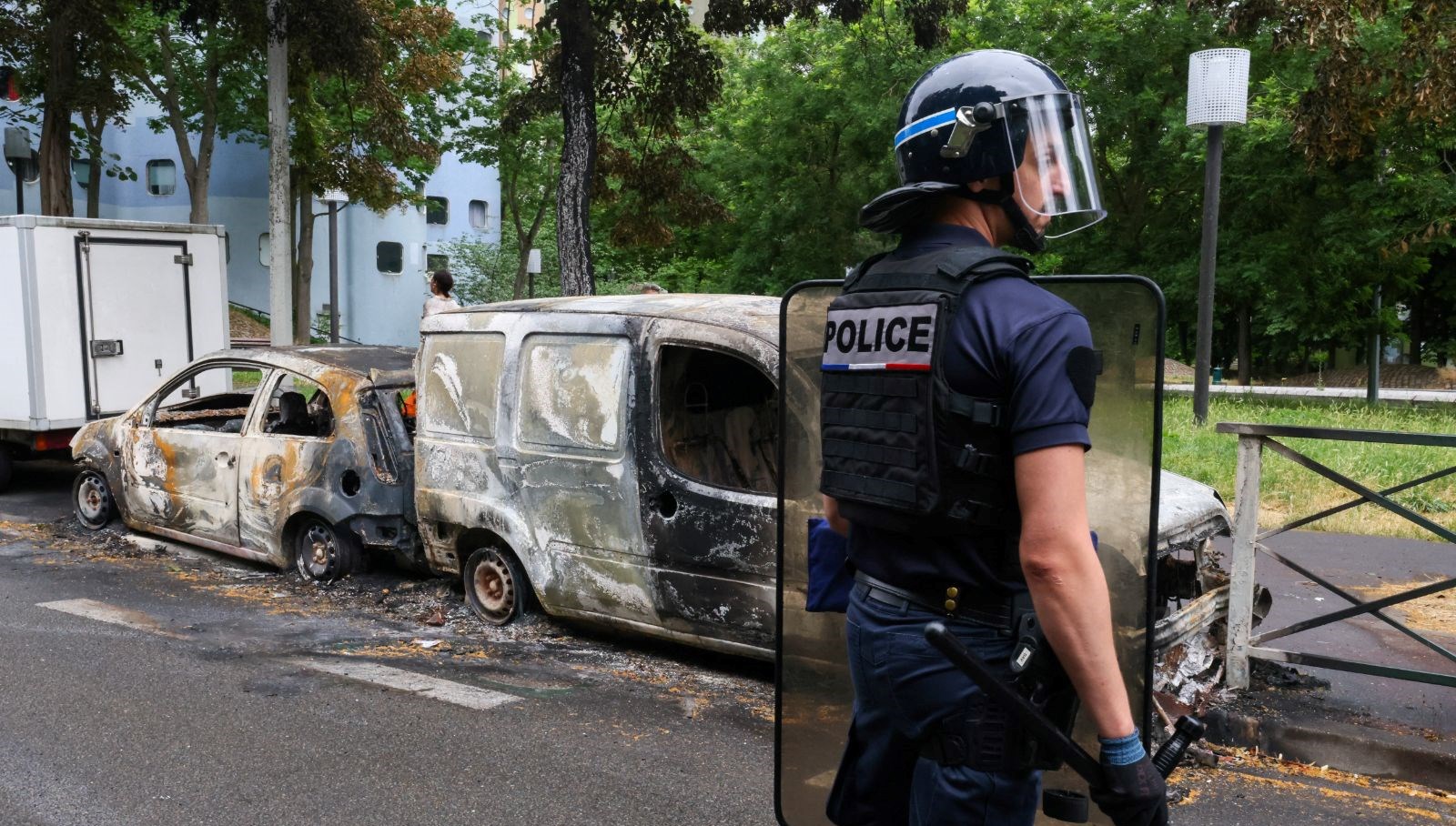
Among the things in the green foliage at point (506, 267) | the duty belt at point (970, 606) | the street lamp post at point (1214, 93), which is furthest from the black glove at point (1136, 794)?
the green foliage at point (506, 267)

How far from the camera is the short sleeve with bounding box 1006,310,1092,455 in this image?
1.85m

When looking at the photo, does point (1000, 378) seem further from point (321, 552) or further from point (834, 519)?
point (321, 552)

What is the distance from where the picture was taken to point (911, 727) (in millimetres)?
2105

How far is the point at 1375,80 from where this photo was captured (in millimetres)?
10062

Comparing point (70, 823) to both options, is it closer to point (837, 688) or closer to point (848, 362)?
point (837, 688)

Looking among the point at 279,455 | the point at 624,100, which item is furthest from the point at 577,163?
the point at 279,455

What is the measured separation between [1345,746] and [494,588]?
405cm

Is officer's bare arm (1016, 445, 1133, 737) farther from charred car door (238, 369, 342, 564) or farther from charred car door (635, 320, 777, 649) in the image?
charred car door (238, 369, 342, 564)

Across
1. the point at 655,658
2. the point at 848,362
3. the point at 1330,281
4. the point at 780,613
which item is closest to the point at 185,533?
the point at 655,658

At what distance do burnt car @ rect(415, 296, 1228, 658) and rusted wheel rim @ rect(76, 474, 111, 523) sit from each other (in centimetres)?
363

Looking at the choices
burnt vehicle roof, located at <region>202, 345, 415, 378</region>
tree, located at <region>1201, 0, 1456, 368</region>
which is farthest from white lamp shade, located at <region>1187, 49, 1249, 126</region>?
burnt vehicle roof, located at <region>202, 345, 415, 378</region>

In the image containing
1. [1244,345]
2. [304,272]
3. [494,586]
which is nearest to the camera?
[494,586]

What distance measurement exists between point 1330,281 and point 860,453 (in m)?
19.9

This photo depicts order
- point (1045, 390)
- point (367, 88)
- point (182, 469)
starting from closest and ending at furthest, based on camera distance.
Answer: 1. point (1045, 390)
2. point (182, 469)
3. point (367, 88)
